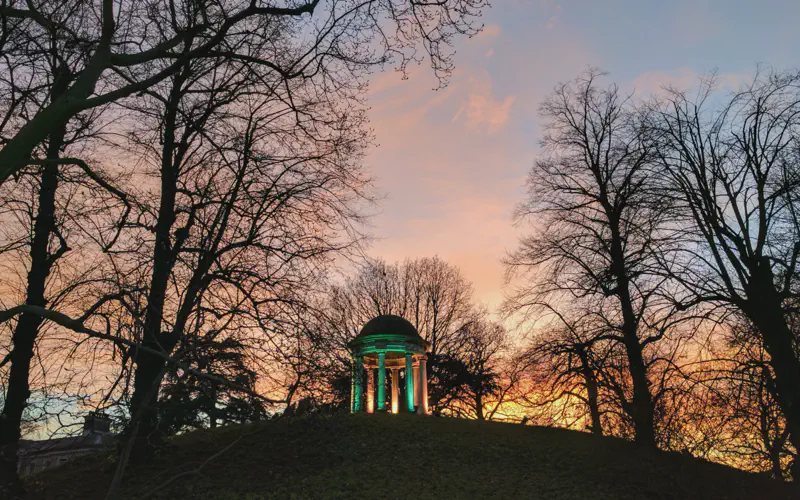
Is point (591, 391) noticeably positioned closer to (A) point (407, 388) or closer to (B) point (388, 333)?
(B) point (388, 333)

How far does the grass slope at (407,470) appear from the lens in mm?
11734

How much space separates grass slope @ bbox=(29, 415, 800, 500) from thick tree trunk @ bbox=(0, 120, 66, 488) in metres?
1.57

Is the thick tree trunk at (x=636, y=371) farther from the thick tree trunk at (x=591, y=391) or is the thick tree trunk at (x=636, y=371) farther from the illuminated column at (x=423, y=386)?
the illuminated column at (x=423, y=386)

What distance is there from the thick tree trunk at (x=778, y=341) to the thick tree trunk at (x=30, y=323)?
12.2 meters

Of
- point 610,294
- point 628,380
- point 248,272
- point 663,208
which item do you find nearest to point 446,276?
point 628,380

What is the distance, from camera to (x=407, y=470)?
1412 centimetres

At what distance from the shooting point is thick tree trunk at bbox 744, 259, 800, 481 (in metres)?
9.47

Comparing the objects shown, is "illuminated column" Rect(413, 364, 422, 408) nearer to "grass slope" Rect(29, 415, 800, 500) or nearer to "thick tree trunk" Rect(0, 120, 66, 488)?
"grass slope" Rect(29, 415, 800, 500)

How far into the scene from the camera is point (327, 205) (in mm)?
9594

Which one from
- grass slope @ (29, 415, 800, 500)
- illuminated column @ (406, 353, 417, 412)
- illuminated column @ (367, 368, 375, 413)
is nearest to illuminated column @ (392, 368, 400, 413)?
illuminated column @ (406, 353, 417, 412)

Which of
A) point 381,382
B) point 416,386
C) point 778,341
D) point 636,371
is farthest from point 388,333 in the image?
point 778,341

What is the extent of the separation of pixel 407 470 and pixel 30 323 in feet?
30.1

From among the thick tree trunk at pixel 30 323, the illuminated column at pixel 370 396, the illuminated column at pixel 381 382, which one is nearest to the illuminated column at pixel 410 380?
the illuminated column at pixel 381 382

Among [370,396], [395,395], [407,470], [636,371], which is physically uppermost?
[395,395]
